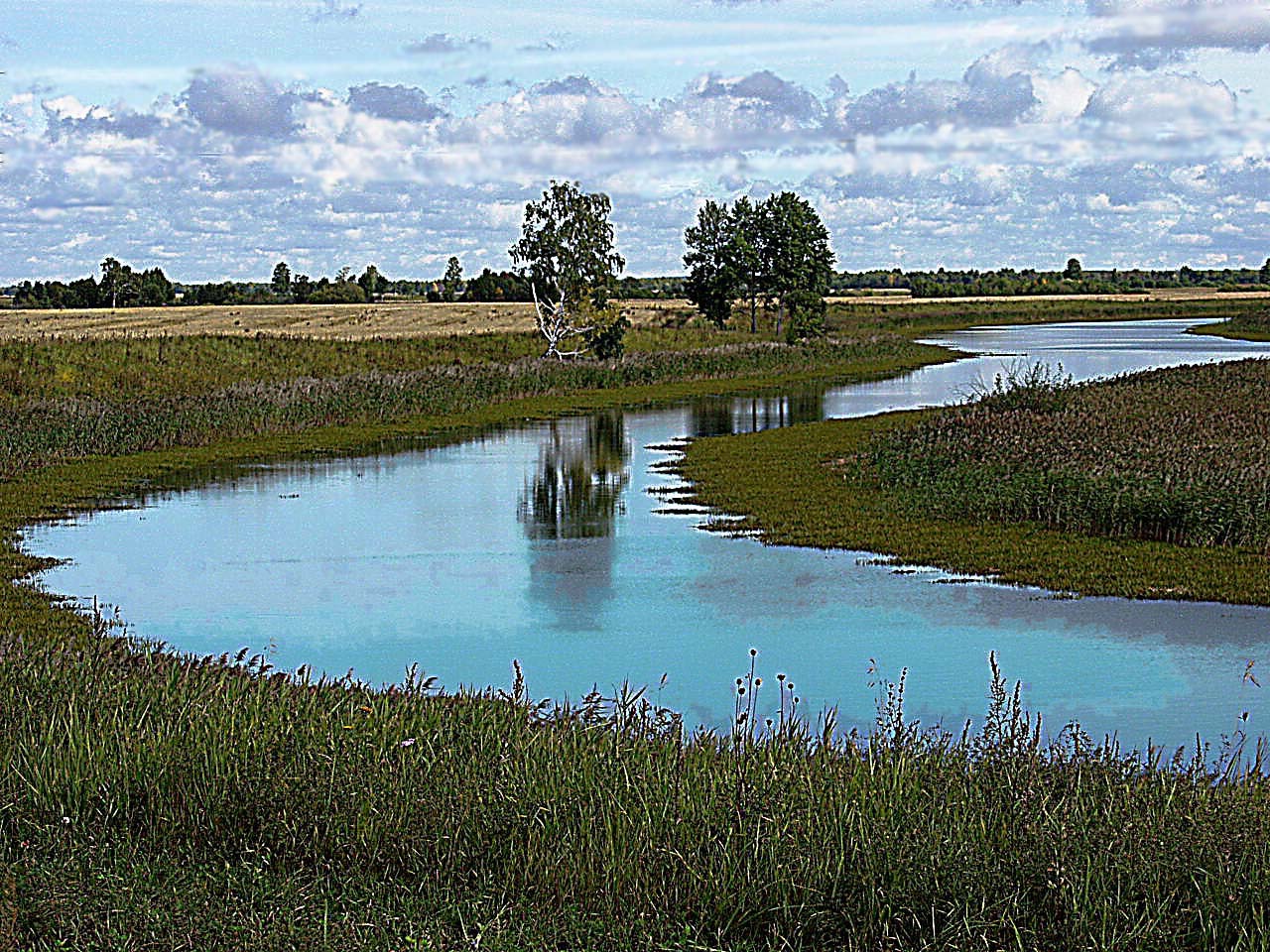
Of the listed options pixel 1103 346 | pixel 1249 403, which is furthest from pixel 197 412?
pixel 1103 346

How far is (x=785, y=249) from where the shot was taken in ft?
245

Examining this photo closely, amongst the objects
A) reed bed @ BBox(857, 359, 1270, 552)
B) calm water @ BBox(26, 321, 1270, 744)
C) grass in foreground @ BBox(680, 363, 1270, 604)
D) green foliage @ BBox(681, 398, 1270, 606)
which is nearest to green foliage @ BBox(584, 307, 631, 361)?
reed bed @ BBox(857, 359, 1270, 552)

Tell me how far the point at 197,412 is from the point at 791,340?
43120mm

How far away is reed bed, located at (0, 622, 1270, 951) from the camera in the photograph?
221 inches

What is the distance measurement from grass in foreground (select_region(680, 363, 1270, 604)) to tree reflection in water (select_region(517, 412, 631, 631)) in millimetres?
1616

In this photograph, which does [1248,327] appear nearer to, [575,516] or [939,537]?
[575,516]

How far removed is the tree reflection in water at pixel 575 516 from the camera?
1553 centimetres

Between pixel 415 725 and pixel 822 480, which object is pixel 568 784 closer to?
pixel 415 725

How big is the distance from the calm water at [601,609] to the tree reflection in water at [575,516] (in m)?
0.07

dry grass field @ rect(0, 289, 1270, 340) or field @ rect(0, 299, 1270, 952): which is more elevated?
dry grass field @ rect(0, 289, 1270, 340)

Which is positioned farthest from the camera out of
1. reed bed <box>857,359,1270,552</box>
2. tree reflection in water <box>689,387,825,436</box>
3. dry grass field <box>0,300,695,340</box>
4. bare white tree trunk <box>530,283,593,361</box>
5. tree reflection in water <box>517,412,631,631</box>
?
Answer: dry grass field <box>0,300,695,340</box>

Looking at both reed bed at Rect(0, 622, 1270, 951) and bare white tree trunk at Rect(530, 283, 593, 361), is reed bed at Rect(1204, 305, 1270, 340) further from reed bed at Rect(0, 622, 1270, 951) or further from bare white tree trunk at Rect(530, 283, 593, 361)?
reed bed at Rect(0, 622, 1270, 951)

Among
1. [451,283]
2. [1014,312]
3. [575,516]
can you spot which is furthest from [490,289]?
[575,516]

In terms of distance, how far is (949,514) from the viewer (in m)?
19.6
